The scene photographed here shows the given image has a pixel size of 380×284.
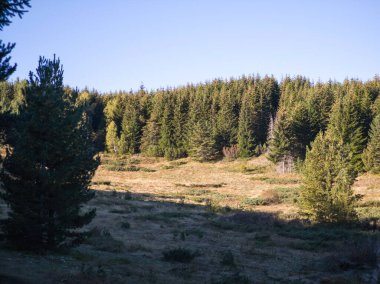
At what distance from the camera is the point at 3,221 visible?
37.4 feet

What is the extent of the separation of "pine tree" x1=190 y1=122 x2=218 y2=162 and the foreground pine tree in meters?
62.4

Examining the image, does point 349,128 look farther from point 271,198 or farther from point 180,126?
point 180,126

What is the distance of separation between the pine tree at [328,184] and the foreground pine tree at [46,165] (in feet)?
56.9

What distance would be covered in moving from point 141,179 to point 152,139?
2719cm

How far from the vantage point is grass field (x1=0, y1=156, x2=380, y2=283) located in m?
11.3

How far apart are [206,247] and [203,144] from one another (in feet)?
185

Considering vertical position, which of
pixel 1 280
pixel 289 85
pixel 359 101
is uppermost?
pixel 289 85

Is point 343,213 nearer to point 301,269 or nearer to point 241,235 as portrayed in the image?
point 241,235

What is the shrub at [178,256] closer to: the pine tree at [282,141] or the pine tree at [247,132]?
the pine tree at [282,141]

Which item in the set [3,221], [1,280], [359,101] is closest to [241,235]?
[3,221]

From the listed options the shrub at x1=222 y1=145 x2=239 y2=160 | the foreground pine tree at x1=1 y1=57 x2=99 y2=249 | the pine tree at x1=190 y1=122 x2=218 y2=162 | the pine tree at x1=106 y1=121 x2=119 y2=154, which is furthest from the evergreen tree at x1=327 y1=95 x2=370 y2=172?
the foreground pine tree at x1=1 y1=57 x2=99 y2=249

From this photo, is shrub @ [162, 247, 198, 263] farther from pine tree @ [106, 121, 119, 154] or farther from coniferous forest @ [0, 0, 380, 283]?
pine tree @ [106, 121, 119, 154]

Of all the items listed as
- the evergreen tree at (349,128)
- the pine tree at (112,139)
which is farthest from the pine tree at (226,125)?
the pine tree at (112,139)

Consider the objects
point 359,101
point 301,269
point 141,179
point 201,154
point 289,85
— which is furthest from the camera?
point 289,85
